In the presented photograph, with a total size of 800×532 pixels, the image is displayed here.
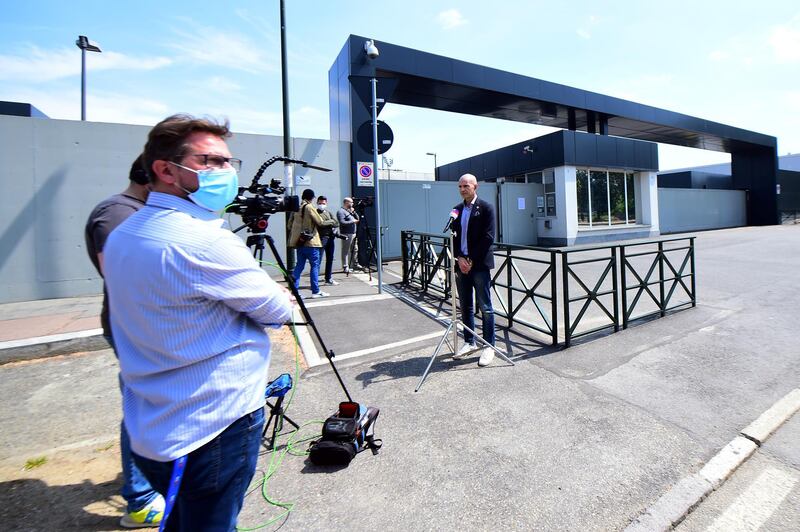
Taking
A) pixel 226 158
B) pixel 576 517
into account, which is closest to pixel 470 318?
pixel 576 517

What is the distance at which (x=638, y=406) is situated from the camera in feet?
11.3

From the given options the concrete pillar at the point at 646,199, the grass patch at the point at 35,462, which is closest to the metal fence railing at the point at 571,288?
the grass patch at the point at 35,462

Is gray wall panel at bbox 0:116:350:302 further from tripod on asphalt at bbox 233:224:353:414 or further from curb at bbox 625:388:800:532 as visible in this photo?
curb at bbox 625:388:800:532

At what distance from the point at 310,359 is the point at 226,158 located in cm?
367

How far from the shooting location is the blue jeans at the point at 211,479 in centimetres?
122

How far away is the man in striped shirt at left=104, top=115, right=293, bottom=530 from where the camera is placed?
117cm

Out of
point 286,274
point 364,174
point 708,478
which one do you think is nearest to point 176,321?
point 286,274

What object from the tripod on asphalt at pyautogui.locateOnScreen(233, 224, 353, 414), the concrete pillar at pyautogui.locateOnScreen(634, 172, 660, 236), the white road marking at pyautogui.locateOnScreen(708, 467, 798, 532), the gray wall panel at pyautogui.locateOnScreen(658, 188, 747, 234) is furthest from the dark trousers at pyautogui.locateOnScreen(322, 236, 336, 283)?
the gray wall panel at pyautogui.locateOnScreen(658, 188, 747, 234)

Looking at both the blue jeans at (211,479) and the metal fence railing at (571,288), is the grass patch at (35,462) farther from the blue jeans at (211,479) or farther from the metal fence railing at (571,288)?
the metal fence railing at (571,288)

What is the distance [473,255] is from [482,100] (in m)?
12.3

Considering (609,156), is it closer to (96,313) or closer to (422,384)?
(422,384)

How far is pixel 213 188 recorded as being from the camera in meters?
1.36

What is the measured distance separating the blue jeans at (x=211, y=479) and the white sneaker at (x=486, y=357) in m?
3.35

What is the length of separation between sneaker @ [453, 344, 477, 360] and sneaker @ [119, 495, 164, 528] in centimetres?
300
